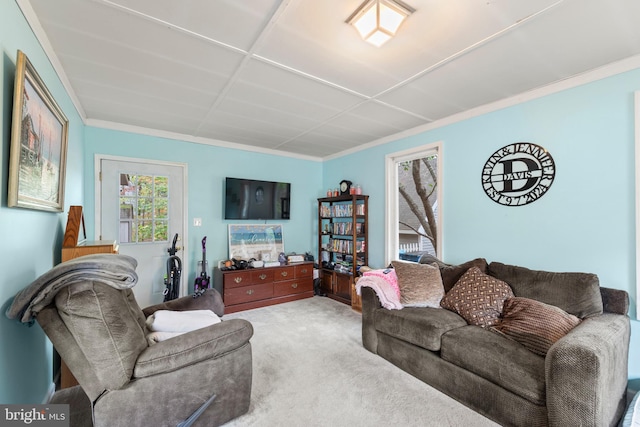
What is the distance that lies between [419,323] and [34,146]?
269 cm

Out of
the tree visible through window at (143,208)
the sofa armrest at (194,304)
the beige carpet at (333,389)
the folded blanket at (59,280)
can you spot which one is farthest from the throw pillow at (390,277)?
the tree visible through window at (143,208)

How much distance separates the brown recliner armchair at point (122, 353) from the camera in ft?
4.25

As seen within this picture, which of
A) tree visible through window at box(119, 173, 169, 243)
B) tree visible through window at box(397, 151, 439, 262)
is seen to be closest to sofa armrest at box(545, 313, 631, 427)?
tree visible through window at box(397, 151, 439, 262)

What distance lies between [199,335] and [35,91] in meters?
1.57

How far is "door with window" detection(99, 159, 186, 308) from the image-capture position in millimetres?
3426

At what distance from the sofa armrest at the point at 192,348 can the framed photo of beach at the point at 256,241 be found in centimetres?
254

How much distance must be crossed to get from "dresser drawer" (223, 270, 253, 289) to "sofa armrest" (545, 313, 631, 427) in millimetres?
3250

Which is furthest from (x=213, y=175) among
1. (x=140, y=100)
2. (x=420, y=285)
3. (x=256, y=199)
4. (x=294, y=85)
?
(x=420, y=285)

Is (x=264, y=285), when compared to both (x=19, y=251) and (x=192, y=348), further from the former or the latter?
(x=19, y=251)

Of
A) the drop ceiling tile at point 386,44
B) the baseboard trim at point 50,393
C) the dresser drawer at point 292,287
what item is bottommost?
the baseboard trim at point 50,393

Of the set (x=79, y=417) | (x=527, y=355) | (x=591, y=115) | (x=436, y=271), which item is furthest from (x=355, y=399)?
(x=591, y=115)

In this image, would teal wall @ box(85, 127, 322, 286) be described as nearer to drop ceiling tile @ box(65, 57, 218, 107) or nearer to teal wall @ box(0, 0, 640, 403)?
Answer: teal wall @ box(0, 0, 640, 403)

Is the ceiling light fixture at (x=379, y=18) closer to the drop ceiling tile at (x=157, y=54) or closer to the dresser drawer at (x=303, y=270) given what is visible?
the drop ceiling tile at (x=157, y=54)

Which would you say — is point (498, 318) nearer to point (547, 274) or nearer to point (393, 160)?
point (547, 274)
